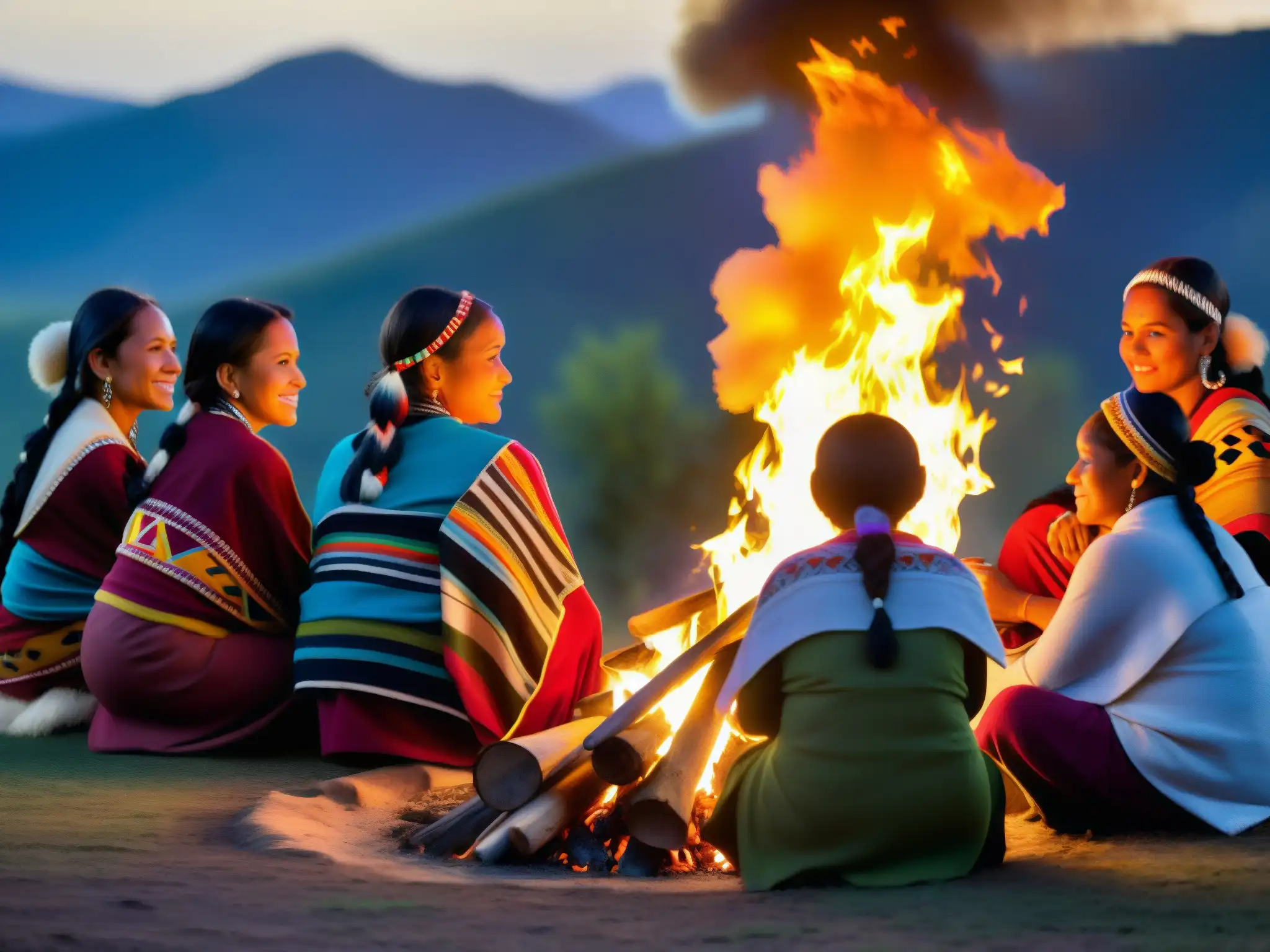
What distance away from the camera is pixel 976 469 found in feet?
19.2

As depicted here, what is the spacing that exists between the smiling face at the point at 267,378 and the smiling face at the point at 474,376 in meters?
0.66

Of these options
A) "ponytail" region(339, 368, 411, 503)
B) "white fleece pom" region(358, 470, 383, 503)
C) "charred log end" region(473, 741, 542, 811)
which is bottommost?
"charred log end" region(473, 741, 542, 811)

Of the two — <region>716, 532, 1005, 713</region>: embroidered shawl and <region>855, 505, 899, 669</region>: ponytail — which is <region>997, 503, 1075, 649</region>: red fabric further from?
<region>855, 505, 899, 669</region>: ponytail

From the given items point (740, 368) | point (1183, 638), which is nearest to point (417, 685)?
point (740, 368)

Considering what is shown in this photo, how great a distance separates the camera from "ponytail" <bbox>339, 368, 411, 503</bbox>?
554 cm

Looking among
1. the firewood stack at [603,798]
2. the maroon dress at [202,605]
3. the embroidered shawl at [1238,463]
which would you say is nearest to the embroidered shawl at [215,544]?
the maroon dress at [202,605]

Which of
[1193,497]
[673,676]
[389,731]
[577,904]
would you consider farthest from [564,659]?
[1193,497]

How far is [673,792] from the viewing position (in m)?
4.07

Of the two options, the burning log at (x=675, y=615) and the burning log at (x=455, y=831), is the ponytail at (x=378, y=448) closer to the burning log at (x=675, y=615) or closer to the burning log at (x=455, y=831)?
the burning log at (x=675, y=615)

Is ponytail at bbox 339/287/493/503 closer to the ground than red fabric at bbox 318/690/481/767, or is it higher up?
higher up

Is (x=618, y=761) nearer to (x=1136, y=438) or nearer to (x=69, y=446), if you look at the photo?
(x=1136, y=438)

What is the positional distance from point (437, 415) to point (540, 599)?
89 centimetres

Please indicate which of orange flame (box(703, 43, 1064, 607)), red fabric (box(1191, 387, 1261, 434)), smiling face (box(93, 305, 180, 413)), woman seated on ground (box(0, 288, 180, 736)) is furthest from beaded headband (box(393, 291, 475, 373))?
red fabric (box(1191, 387, 1261, 434))

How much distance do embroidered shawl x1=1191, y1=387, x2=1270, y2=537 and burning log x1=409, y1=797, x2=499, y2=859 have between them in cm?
309
